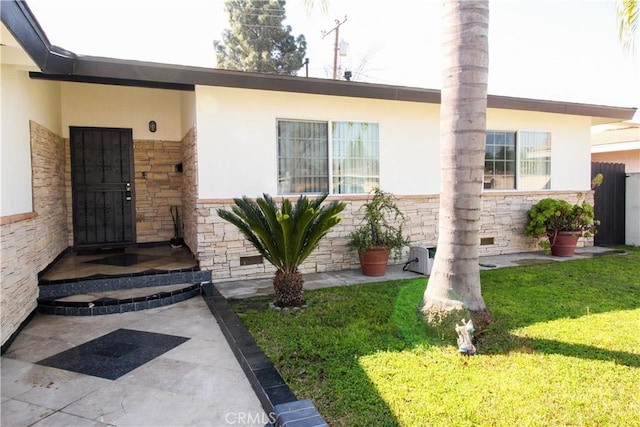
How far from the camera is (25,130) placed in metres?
5.23

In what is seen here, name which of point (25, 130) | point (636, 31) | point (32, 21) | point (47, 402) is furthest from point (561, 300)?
point (25, 130)

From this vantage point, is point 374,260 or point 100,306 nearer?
point 100,306

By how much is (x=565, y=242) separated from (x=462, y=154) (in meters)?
6.09

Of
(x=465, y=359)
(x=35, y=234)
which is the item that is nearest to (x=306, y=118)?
(x=35, y=234)

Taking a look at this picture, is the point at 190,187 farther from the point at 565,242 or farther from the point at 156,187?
the point at 565,242

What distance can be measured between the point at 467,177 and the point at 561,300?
269cm

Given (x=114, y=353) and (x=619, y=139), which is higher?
(x=619, y=139)

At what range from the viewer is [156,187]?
8508 millimetres

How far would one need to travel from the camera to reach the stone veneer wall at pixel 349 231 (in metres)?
6.55

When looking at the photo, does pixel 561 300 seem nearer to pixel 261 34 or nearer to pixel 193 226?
pixel 193 226

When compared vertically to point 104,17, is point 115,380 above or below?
below

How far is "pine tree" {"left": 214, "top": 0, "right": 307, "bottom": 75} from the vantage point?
2264 centimetres

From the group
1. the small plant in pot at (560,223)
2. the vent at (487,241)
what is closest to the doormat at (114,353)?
the vent at (487,241)

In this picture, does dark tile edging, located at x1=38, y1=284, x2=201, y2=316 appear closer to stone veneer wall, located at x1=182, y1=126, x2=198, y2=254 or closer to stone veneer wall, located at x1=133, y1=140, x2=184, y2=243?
stone veneer wall, located at x1=182, y1=126, x2=198, y2=254
